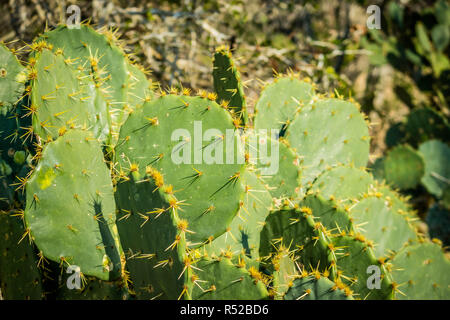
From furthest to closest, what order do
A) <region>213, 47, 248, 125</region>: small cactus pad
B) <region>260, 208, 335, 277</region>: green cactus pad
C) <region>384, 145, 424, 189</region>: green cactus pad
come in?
<region>384, 145, 424, 189</region>: green cactus pad, <region>213, 47, 248, 125</region>: small cactus pad, <region>260, 208, 335, 277</region>: green cactus pad

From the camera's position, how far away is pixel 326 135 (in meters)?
1.94

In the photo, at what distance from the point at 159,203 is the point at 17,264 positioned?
72cm

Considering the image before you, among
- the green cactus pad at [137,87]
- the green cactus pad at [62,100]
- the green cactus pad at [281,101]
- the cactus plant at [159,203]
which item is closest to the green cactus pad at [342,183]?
the cactus plant at [159,203]

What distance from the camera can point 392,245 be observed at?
6.16 feet

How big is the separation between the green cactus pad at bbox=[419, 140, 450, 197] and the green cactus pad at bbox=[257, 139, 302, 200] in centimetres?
210

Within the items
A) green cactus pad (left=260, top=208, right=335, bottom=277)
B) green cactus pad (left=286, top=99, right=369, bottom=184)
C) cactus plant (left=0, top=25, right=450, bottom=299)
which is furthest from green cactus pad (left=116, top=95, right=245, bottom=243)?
green cactus pad (left=286, top=99, right=369, bottom=184)

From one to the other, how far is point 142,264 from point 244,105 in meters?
0.69

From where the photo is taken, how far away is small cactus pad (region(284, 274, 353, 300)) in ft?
3.74

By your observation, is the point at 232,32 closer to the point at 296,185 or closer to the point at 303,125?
the point at 303,125

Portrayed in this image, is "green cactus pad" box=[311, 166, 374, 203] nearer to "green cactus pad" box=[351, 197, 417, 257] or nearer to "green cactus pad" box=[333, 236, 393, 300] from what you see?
"green cactus pad" box=[351, 197, 417, 257]

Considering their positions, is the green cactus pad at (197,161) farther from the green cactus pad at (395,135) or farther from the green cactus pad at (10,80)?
the green cactus pad at (395,135)

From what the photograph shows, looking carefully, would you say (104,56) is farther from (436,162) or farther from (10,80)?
(436,162)
